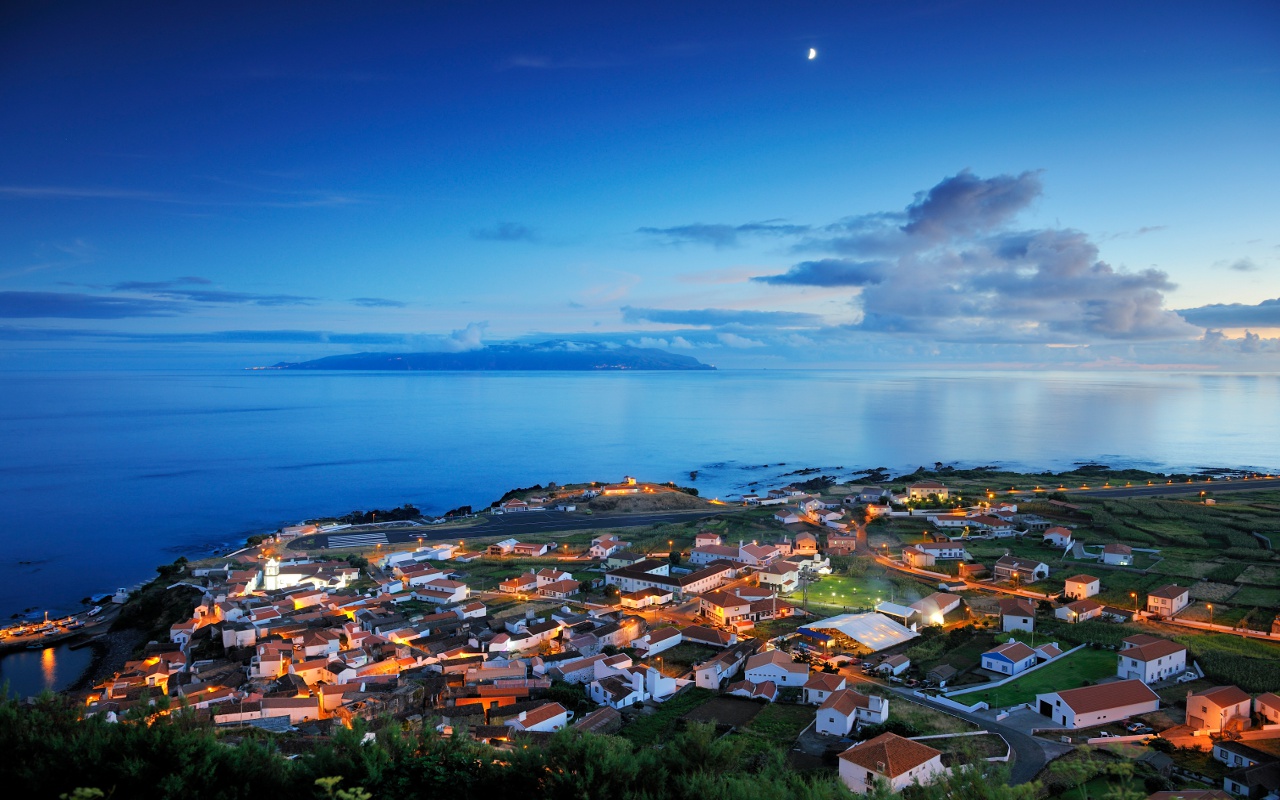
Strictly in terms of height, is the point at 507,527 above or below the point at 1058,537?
below

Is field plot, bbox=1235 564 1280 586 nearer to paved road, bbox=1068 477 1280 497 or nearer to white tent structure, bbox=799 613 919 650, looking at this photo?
white tent structure, bbox=799 613 919 650

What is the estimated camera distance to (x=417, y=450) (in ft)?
229

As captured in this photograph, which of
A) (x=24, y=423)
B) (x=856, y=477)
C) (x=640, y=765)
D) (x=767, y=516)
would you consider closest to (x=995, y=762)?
(x=640, y=765)

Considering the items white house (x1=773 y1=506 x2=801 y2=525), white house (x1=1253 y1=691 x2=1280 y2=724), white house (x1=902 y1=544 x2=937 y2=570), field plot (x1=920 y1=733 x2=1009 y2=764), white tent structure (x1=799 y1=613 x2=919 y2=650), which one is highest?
white house (x1=1253 y1=691 x2=1280 y2=724)

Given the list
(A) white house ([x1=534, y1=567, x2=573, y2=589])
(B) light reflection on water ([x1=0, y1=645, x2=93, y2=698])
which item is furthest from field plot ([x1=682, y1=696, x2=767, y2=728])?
(B) light reflection on water ([x1=0, y1=645, x2=93, y2=698])

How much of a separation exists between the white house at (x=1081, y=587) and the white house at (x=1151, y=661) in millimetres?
5739

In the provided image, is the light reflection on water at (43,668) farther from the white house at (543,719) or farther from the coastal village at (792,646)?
the white house at (543,719)

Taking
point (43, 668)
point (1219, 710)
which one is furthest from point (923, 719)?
point (43, 668)

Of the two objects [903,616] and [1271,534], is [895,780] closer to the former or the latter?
[903,616]

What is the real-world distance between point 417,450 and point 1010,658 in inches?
2454

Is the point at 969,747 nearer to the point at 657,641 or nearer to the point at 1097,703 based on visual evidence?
the point at 1097,703

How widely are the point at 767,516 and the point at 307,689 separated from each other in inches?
977

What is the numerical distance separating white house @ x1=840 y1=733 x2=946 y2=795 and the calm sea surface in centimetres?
3176

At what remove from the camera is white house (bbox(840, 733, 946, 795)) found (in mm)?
10867
